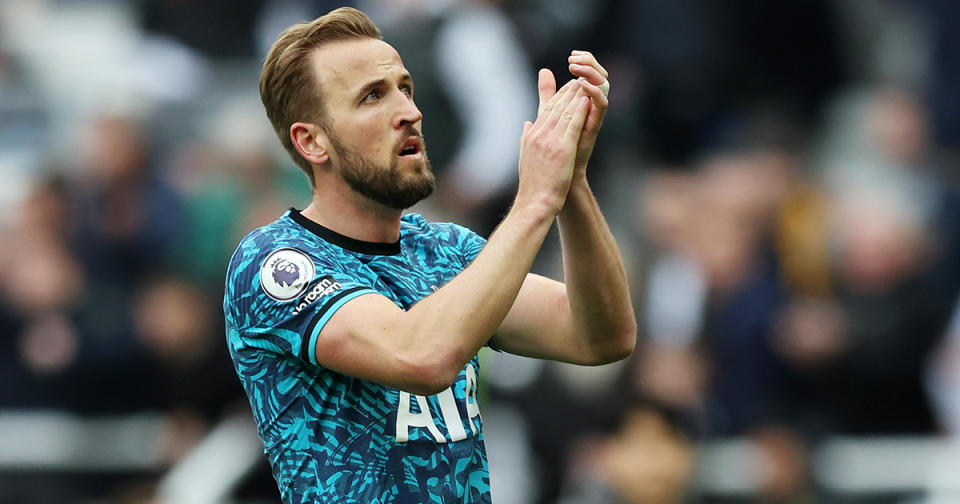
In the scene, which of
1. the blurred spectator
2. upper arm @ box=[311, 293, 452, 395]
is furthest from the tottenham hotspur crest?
the blurred spectator

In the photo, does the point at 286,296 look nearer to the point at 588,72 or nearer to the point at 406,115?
the point at 406,115

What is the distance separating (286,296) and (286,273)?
2.5 inches

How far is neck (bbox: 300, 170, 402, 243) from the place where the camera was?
375 cm

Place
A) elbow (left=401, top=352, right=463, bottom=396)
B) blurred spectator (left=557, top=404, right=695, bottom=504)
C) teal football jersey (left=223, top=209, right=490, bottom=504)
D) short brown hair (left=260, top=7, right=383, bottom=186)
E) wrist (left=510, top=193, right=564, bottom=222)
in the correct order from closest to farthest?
elbow (left=401, top=352, right=463, bottom=396) → wrist (left=510, top=193, right=564, bottom=222) → teal football jersey (left=223, top=209, right=490, bottom=504) → short brown hair (left=260, top=7, right=383, bottom=186) → blurred spectator (left=557, top=404, right=695, bottom=504)

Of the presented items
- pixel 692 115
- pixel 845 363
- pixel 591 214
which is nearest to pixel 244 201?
pixel 692 115

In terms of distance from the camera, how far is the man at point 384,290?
10.7 feet

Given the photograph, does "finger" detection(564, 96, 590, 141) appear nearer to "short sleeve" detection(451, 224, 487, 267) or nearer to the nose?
the nose

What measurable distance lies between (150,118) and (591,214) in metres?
5.70

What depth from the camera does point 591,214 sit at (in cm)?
365

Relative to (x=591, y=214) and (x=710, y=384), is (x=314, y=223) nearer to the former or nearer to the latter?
(x=591, y=214)

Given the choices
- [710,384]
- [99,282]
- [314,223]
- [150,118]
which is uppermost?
[150,118]

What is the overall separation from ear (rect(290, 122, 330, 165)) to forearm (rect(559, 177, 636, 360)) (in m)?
0.69

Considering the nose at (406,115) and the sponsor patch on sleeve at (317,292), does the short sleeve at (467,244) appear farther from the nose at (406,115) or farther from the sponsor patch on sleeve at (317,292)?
the sponsor patch on sleeve at (317,292)

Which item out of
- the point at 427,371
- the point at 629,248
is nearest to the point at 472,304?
the point at 427,371
